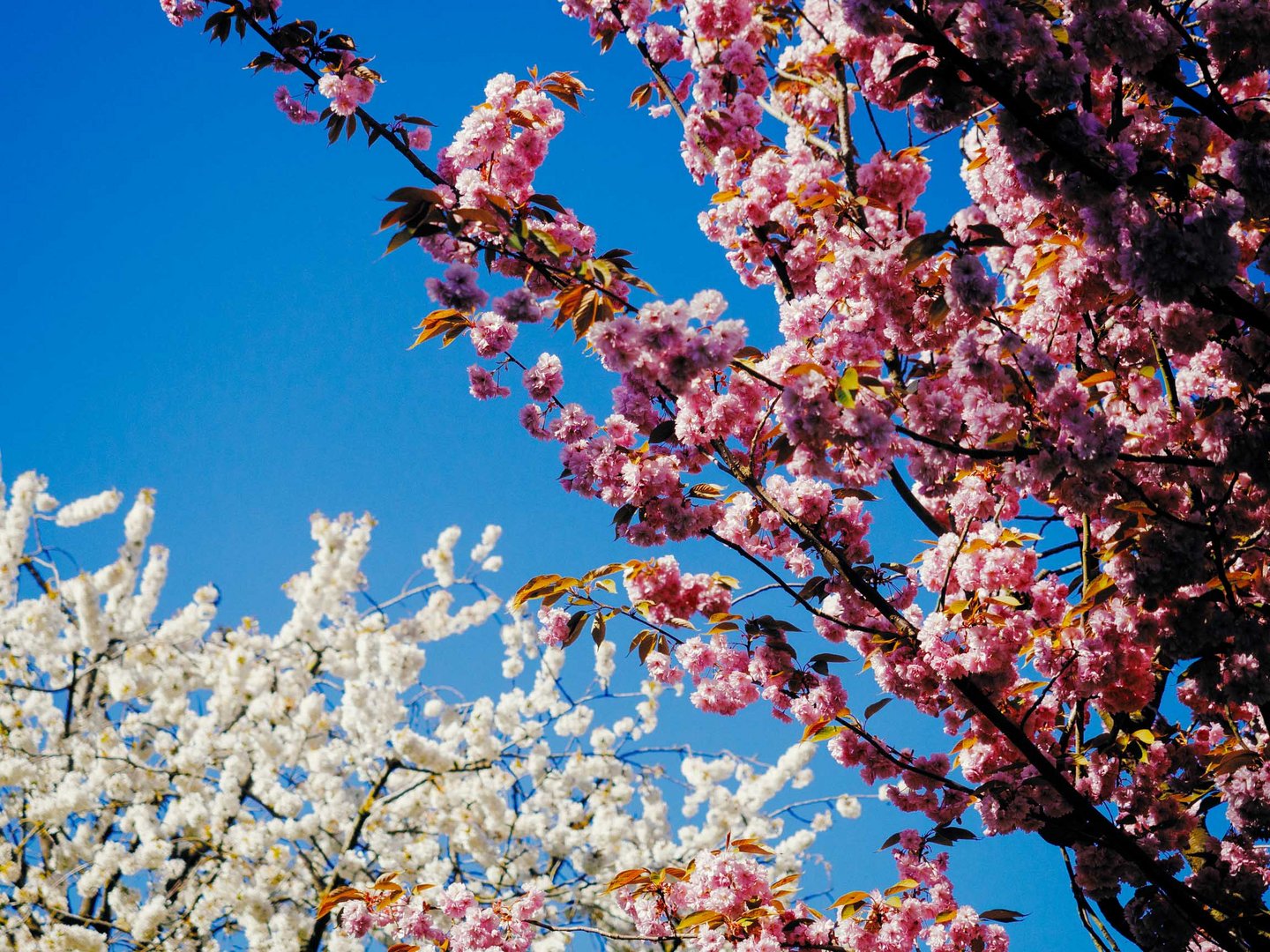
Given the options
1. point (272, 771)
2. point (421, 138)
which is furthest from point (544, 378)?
point (272, 771)

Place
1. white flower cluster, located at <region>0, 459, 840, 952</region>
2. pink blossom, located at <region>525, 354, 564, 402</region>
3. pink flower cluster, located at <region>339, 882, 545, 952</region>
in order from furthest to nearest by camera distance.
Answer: white flower cluster, located at <region>0, 459, 840, 952</region> < pink flower cluster, located at <region>339, 882, 545, 952</region> < pink blossom, located at <region>525, 354, 564, 402</region>

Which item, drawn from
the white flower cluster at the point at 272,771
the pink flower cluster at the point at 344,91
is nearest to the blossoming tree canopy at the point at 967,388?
the pink flower cluster at the point at 344,91

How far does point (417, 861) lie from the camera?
812 cm

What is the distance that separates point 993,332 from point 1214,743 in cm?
180

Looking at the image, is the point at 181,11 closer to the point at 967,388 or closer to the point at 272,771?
the point at 967,388

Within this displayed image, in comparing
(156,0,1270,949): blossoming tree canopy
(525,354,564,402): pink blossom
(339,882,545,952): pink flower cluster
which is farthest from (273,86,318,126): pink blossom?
(339,882,545,952): pink flower cluster

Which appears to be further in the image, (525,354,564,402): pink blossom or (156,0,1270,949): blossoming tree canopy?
(525,354,564,402): pink blossom

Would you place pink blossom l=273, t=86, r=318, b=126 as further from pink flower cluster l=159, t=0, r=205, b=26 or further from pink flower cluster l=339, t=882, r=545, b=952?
pink flower cluster l=339, t=882, r=545, b=952

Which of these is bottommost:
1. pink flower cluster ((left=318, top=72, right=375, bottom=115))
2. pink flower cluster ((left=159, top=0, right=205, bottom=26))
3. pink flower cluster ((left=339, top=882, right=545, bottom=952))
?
pink flower cluster ((left=339, top=882, right=545, bottom=952))

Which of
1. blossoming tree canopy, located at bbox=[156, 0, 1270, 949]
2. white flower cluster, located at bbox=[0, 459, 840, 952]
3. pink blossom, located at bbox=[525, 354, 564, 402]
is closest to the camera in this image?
blossoming tree canopy, located at bbox=[156, 0, 1270, 949]

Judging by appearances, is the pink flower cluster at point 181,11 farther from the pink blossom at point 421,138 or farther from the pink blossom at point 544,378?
the pink blossom at point 544,378

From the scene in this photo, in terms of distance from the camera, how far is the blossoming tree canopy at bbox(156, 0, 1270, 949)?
2283 millimetres

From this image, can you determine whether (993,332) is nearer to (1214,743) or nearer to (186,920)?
(1214,743)

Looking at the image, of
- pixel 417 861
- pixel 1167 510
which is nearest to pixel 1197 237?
pixel 1167 510
